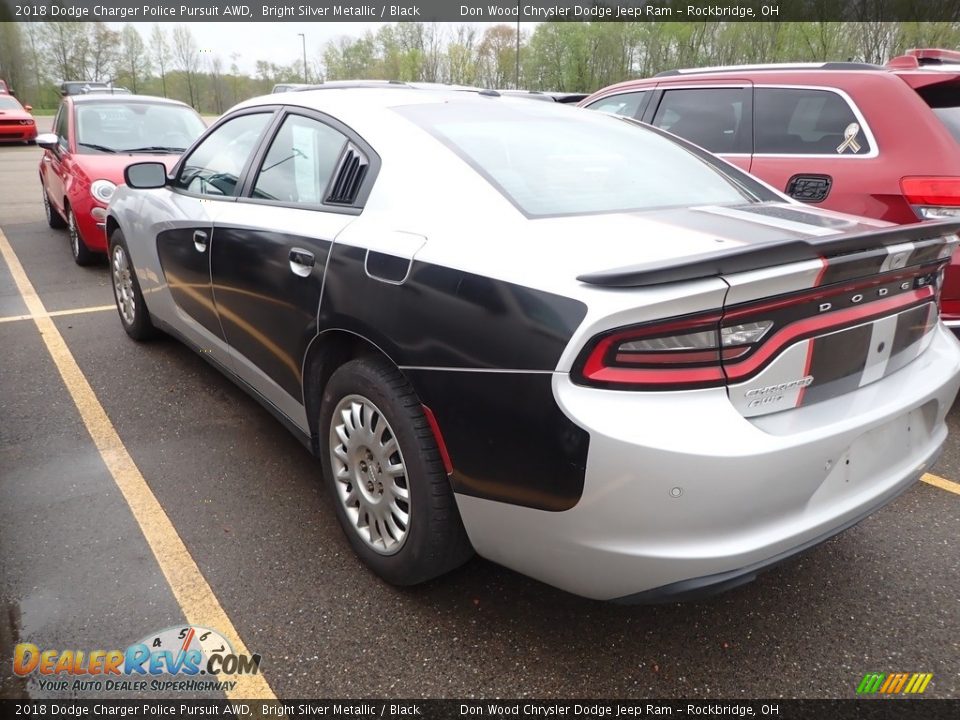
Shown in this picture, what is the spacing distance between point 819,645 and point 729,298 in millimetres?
1204

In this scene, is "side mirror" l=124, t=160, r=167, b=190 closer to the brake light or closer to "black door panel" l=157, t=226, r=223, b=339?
"black door panel" l=157, t=226, r=223, b=339

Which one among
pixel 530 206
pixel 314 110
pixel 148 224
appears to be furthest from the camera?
pixel 148 224

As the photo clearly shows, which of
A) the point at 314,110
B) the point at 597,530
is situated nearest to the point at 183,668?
the point at 597,530

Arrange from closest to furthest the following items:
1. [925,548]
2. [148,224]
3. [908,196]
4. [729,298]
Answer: [729,298], [925,548], [908,196], [148,224]

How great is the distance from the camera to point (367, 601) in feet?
7.66

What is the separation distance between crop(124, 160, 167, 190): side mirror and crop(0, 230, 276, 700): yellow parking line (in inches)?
45.5

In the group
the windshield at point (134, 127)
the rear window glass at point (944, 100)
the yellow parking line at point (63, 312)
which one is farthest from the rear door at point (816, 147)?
the windshield at point (134, 127)

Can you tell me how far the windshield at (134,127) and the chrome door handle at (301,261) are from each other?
5417 millimetres

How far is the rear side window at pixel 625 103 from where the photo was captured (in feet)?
17.6

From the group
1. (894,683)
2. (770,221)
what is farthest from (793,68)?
(894,683)

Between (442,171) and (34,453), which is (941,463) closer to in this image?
(442,171)

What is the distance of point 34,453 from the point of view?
3.27 m

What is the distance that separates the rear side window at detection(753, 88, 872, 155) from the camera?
3961 millimetres

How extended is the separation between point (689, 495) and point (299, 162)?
2013 mm
